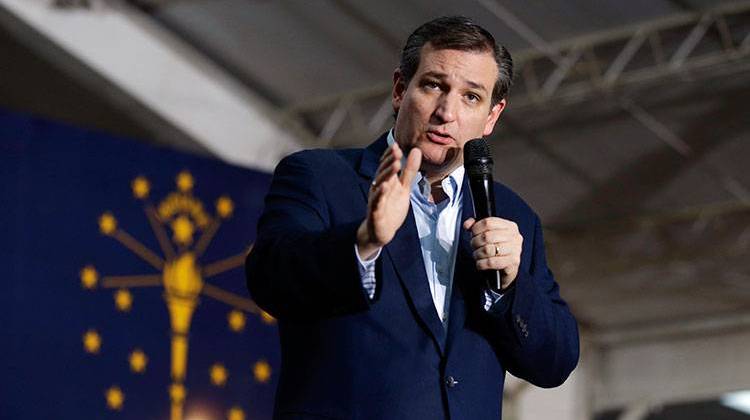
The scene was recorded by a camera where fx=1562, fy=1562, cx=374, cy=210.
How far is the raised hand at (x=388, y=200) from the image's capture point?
183 cm

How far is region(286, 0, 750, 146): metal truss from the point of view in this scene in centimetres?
773

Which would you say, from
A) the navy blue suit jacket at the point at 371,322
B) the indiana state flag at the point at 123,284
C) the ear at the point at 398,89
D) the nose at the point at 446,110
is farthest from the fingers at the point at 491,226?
the indiana state flag at the point at 123,284

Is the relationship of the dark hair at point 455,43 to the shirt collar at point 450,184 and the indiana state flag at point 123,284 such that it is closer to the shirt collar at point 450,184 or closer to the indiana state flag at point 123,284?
the shirt collar at point 450,184

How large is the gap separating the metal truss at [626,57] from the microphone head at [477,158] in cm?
565

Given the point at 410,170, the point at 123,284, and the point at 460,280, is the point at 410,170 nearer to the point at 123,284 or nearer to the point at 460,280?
the point at 460,280

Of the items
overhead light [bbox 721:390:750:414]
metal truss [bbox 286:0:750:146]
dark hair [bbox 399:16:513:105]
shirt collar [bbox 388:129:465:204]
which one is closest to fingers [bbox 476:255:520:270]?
shirt collar [bbox 388:129:465:204]

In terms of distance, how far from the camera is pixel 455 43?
2.11 m

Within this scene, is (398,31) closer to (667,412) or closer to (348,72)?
(348,72)

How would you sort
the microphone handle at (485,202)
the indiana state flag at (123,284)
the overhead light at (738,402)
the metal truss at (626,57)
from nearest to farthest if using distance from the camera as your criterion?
the microphone handle at (485,202), the indiana state flag at (123,284), the metal truss at (626,57), the overhead light at (738,402)

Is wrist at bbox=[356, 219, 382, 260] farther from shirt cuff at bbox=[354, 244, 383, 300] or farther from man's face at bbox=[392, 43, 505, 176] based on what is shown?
man's face at bbox=[392, 43, 505, 176]

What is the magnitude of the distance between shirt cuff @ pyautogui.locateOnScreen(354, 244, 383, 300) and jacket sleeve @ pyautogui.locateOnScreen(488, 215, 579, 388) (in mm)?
175

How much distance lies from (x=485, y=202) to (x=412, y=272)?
130 millimetres

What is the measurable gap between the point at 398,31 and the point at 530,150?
140 cm

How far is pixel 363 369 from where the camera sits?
1.96 metres
